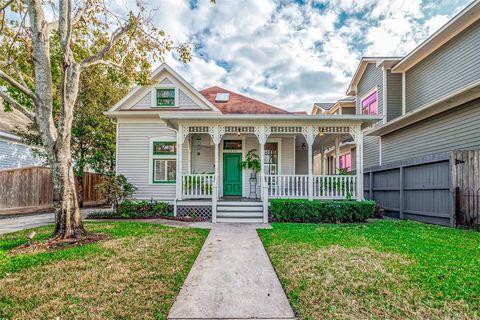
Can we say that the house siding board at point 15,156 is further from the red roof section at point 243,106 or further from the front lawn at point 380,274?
the front lawn at point 380,274

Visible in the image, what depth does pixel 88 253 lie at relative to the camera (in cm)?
470

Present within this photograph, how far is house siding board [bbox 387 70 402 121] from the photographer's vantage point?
40.1 ft

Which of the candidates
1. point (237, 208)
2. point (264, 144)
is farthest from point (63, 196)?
point (264, 144)

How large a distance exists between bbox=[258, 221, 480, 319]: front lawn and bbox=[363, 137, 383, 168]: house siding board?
311 inches

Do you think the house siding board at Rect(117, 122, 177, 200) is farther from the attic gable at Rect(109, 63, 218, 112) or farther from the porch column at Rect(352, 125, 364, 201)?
the porch column at Rect(352, 125, 364, 201)

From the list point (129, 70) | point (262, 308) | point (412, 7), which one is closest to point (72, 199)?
point (129, 70)

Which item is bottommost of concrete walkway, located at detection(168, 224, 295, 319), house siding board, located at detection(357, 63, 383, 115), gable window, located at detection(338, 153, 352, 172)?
concrete walkway, located at detection(168, 224, 295, 319)

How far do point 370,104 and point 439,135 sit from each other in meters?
5.08

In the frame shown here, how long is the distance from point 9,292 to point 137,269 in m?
1.46

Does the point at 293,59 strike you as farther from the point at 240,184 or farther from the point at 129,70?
the point at 129,70

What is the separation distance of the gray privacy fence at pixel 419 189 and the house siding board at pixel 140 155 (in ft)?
28.5

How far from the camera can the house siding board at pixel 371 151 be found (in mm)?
13506

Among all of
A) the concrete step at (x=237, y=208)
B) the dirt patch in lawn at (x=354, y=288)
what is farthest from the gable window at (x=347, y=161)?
the dirt patch in lawn at (x=354, y=288)

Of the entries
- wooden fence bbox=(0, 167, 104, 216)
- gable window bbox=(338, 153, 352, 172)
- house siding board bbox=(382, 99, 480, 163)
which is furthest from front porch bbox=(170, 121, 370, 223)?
wooden fence bbox=(0, 167, 104, 216)
